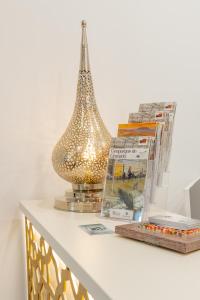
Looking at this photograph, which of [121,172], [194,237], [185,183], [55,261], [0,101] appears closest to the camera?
[194,237]

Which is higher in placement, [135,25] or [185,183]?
[135,25]

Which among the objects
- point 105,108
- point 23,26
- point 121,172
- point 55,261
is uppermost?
point 23,26

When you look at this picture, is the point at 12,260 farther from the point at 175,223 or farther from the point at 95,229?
the point at 175,223

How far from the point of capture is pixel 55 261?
36.3 inches

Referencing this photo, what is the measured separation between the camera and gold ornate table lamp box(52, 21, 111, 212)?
116cm

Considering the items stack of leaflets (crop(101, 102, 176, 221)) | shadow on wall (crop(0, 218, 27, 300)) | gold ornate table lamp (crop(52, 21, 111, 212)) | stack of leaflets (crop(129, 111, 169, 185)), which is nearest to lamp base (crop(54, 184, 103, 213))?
gold ornate table lamp (crop(52, 21, 111, 212))

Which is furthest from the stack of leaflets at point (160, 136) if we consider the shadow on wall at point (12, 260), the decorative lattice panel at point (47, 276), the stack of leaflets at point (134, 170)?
the shadow on wall at point (12, 260)

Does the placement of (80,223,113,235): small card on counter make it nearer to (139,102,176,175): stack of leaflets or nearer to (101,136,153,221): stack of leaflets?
(101,136,153,221): stack of leaflets

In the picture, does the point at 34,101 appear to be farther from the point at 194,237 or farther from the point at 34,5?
the point at 194,237

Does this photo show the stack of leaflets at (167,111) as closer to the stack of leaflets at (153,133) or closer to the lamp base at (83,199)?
the stack of leaflets at (153,133)

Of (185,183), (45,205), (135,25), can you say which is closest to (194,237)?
(45,205)

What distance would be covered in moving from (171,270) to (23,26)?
113cm

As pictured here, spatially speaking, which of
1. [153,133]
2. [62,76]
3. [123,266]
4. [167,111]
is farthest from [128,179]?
[62,76]

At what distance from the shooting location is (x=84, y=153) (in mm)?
1160
